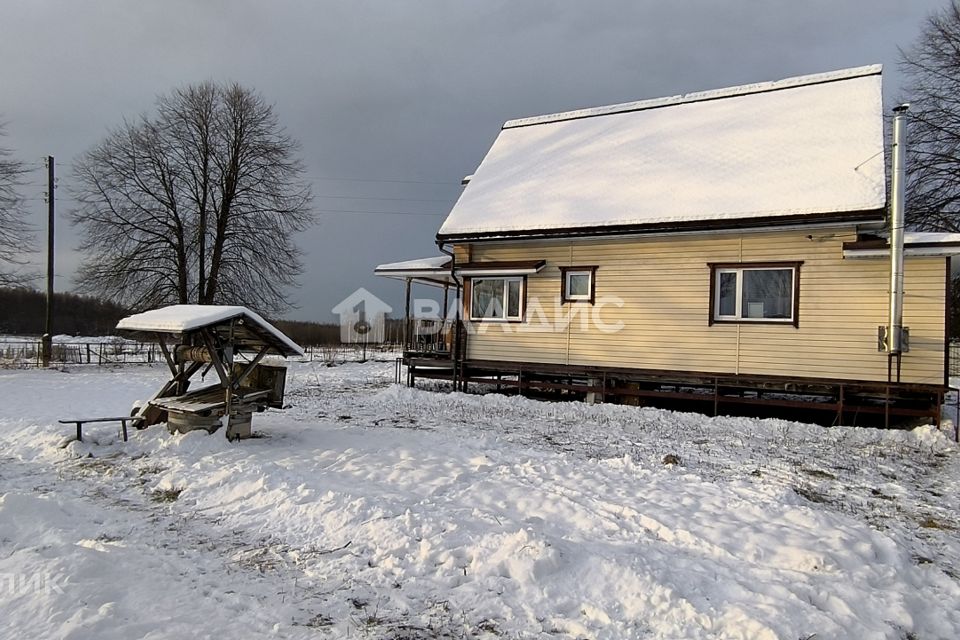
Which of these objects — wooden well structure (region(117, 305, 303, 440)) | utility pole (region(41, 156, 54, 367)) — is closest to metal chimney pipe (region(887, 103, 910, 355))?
wooden well structure (region(117, 305, 303, 440))

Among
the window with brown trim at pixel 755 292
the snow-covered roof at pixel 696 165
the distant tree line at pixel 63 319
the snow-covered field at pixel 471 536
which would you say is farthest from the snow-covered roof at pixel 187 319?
the distant tree line at pixel 63 319

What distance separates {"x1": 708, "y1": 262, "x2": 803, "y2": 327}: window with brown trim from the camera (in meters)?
11.4

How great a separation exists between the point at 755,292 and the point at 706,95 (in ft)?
24.9

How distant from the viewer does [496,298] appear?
1447 centimetres

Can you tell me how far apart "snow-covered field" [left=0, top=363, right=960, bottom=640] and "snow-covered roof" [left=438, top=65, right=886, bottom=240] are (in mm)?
5143

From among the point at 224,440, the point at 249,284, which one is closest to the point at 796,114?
the point at 224,440

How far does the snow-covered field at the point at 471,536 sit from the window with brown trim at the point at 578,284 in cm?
490

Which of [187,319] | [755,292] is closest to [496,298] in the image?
[755,292]

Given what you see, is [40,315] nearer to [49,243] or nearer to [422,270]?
[49,243]

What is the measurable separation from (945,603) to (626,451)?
429 centimetres

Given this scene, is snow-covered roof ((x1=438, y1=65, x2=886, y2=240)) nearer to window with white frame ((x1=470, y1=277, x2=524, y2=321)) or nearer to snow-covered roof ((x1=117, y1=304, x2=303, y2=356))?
window with white frame ((x1=470, y1=277, x2=524, y2=321))

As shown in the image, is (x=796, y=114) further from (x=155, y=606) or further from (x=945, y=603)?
(x=155, y=606)

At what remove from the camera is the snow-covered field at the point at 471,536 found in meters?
3.43

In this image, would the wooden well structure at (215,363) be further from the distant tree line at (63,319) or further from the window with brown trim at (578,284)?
the distant tree line at (63,319)
